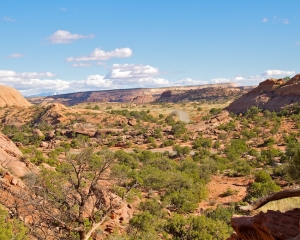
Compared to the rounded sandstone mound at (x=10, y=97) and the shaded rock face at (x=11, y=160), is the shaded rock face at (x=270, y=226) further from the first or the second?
the rounded sandstone mound at (x=10, y=97)

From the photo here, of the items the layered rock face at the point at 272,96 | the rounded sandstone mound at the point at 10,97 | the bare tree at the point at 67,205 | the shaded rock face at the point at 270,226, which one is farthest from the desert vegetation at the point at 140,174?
the rounded sandstone mound at the point at 10,97

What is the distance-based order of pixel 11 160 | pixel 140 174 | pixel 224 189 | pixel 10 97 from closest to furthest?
1. pixel 11 160
2. pixel 224 189
3. pixel 140 174
4. pixel 10 97

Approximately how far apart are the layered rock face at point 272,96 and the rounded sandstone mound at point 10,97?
190ft

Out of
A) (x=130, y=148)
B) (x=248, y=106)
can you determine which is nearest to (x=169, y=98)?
(x=248, y=106)

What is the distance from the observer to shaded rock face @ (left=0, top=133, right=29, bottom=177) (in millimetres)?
18859

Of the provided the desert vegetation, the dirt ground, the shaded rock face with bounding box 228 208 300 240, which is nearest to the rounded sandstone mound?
the desert vegetation

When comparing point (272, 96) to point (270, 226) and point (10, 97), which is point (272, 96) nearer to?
point (270, 226)

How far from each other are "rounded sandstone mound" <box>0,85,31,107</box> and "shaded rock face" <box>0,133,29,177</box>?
64.3m

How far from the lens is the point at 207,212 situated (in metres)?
18.3

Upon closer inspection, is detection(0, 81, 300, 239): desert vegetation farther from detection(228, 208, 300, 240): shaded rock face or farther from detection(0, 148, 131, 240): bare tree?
detection(228, 208, 300, 240): shaded rock face

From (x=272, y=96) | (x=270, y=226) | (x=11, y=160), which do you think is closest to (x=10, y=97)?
(x=272, y=96)

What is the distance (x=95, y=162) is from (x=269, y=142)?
77.7 ft

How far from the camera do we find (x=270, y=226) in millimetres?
6340

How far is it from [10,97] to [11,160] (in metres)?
73.8
